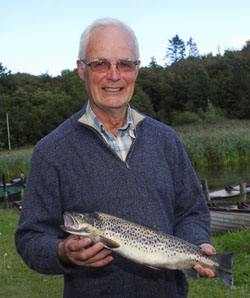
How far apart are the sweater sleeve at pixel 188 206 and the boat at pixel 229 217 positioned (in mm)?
7867

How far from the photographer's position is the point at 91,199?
2.41 metres

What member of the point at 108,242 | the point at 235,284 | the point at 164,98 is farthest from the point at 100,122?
the point at 164,98

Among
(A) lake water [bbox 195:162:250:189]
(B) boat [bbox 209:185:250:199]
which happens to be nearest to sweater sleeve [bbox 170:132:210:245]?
(B) boat [bbox 209:185:250:199]

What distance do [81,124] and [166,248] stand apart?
0.94 metres

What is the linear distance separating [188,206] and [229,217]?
843cm

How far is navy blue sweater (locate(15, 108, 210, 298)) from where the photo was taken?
2348mm

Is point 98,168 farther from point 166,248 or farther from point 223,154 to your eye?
point 223,154

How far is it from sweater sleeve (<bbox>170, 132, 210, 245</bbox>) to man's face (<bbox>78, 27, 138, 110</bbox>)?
55 centimetres

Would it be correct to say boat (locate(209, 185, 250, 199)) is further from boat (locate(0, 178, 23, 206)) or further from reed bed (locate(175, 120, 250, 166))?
boat (locate(0, 178, 23, 206))

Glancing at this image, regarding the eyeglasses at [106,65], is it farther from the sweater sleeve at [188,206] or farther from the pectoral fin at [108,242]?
the pectoral fin at [108,242]

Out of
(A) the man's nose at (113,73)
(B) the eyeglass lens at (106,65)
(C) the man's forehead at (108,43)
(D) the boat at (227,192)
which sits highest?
(C) the man's forehead at (108,43)

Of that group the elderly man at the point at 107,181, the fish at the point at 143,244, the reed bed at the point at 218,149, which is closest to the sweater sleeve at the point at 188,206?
the elderly man at the point at 107,181

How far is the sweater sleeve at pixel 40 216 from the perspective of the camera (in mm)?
2287

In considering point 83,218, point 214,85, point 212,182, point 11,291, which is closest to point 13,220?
point 11,291
